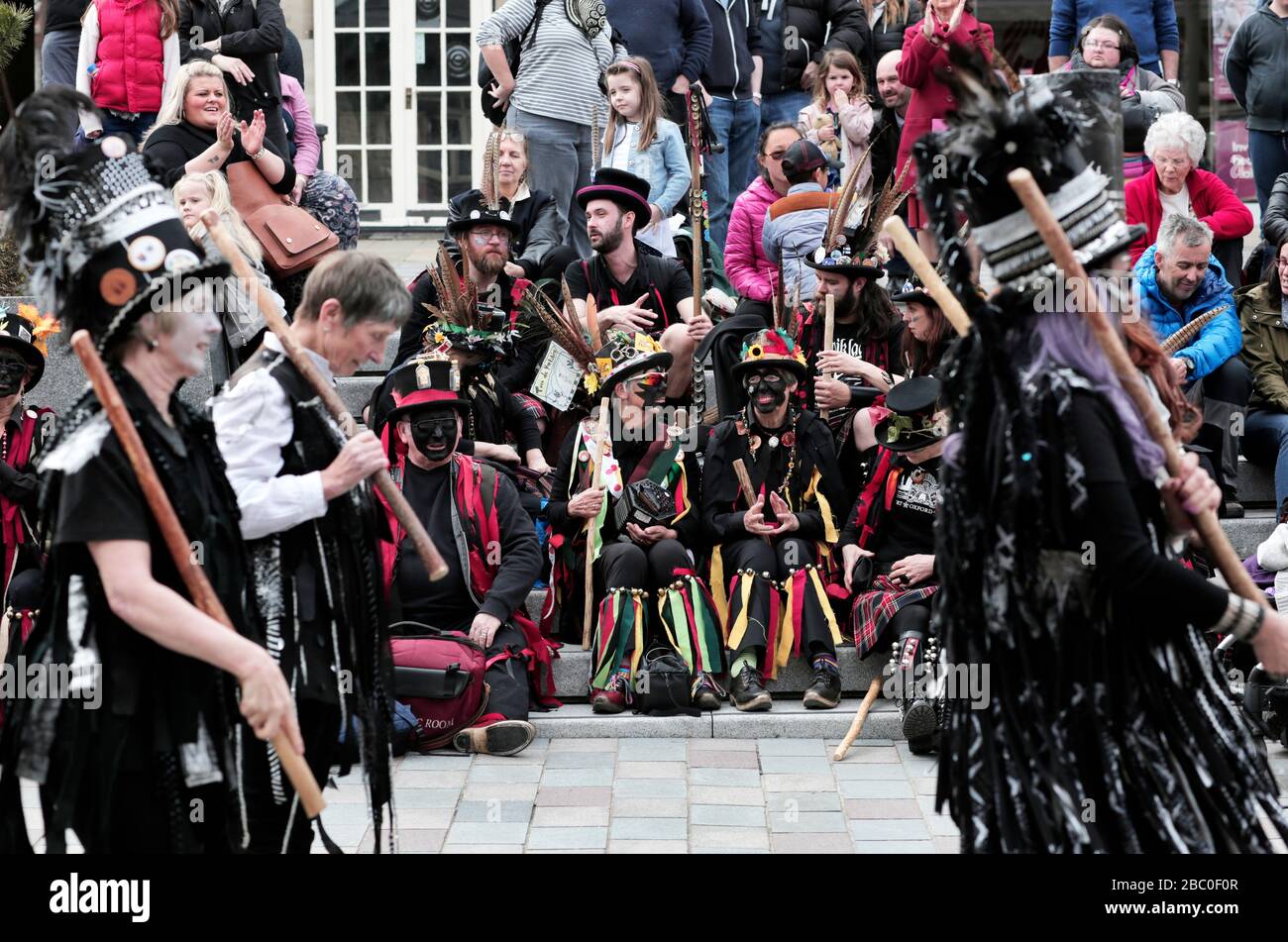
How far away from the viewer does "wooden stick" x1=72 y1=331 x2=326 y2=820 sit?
335 centimetres

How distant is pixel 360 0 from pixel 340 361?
37.2 feet

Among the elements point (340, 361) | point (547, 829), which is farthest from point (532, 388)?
point (340, 361)

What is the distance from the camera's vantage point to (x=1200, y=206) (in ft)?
28.6

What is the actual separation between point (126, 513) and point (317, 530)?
72 centimetres

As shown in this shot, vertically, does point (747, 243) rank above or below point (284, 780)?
above

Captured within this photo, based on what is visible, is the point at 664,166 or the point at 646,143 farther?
the point at 664,166

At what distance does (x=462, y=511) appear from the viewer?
693 centimetres

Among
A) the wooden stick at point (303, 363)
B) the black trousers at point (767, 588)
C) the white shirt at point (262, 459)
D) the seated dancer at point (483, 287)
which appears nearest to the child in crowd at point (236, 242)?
the seated dancer at point (483, 287)

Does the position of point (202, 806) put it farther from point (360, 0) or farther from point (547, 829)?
point (360, 0)

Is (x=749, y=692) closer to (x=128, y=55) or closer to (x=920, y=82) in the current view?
(x=920, y=82)

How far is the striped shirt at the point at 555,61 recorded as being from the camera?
393 inches

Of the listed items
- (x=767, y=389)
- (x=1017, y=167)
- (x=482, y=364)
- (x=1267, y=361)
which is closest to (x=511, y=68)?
(x=482, y=364)

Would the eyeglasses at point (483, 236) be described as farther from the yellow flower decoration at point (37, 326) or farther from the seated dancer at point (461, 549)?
the yellow flower decoration at point (37, 326)

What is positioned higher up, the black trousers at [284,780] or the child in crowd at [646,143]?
the child in crowd at [646,143]
